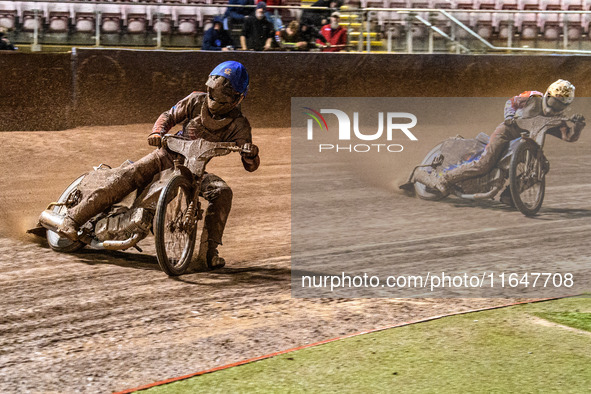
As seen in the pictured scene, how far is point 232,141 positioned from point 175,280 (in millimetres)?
1333

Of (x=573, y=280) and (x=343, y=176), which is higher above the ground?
(x=343, y=176)

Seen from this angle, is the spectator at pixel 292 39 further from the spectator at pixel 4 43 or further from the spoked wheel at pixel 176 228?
the spoked wheel at pixel 176 228

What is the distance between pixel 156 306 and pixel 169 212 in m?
0.99

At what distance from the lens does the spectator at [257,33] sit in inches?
514

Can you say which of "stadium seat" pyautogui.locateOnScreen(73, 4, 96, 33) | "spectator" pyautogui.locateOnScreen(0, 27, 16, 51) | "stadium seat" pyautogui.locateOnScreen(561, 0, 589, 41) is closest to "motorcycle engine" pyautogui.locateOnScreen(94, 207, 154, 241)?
"spectator" pyautogui.locateOnScreen(0, 27, 16, 51)

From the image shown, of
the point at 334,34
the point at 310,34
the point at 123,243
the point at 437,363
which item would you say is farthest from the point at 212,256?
the point at 334,34

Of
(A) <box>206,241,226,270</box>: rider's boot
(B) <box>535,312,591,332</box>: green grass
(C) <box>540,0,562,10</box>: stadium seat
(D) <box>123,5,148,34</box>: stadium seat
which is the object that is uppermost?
(C) <box>540,0,562,10</box>: stadium seat

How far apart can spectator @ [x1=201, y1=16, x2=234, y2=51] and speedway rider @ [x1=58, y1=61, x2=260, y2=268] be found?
20.4 ft

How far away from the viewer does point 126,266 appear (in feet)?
22.7

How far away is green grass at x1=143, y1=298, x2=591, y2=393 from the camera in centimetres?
431

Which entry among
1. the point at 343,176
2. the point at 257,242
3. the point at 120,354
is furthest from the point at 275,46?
the point at 120,354

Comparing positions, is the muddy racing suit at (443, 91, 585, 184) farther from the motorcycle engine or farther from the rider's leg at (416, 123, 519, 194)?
the motorcycle engine

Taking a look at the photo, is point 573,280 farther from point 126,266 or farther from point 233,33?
point 233,33

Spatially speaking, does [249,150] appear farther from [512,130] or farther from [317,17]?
[317,17]
